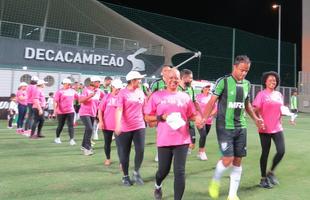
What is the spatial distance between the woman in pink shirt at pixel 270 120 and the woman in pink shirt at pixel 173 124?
6.60ft

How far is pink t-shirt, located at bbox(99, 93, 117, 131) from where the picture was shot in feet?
30.4

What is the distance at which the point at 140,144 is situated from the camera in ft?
24.4

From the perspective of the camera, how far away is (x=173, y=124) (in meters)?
5.53

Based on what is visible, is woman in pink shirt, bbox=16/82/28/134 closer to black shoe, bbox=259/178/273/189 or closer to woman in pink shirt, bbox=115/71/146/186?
woman in pink shirt, bbox=115/71/146/186

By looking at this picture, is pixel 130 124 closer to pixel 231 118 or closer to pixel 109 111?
pixel 231 118

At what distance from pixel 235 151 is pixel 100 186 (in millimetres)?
2381

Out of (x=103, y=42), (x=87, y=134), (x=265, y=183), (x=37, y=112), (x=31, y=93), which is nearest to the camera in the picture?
(x=265, y=183)

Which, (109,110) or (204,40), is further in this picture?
(204,40)

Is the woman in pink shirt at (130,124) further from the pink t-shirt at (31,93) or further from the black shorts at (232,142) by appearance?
the pink t-shirt at (31,93)

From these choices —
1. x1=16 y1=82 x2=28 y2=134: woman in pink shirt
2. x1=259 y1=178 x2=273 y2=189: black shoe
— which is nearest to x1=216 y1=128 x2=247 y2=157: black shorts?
x1=259 y1=178 x2=273 y2=189: black shoe

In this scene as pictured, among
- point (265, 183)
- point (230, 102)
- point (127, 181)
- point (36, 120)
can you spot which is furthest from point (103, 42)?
point (230, 102)

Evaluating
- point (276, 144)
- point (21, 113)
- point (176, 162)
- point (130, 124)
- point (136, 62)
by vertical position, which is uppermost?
point (136, 62)

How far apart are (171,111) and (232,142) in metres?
1.11

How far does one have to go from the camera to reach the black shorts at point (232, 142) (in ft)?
20.0
